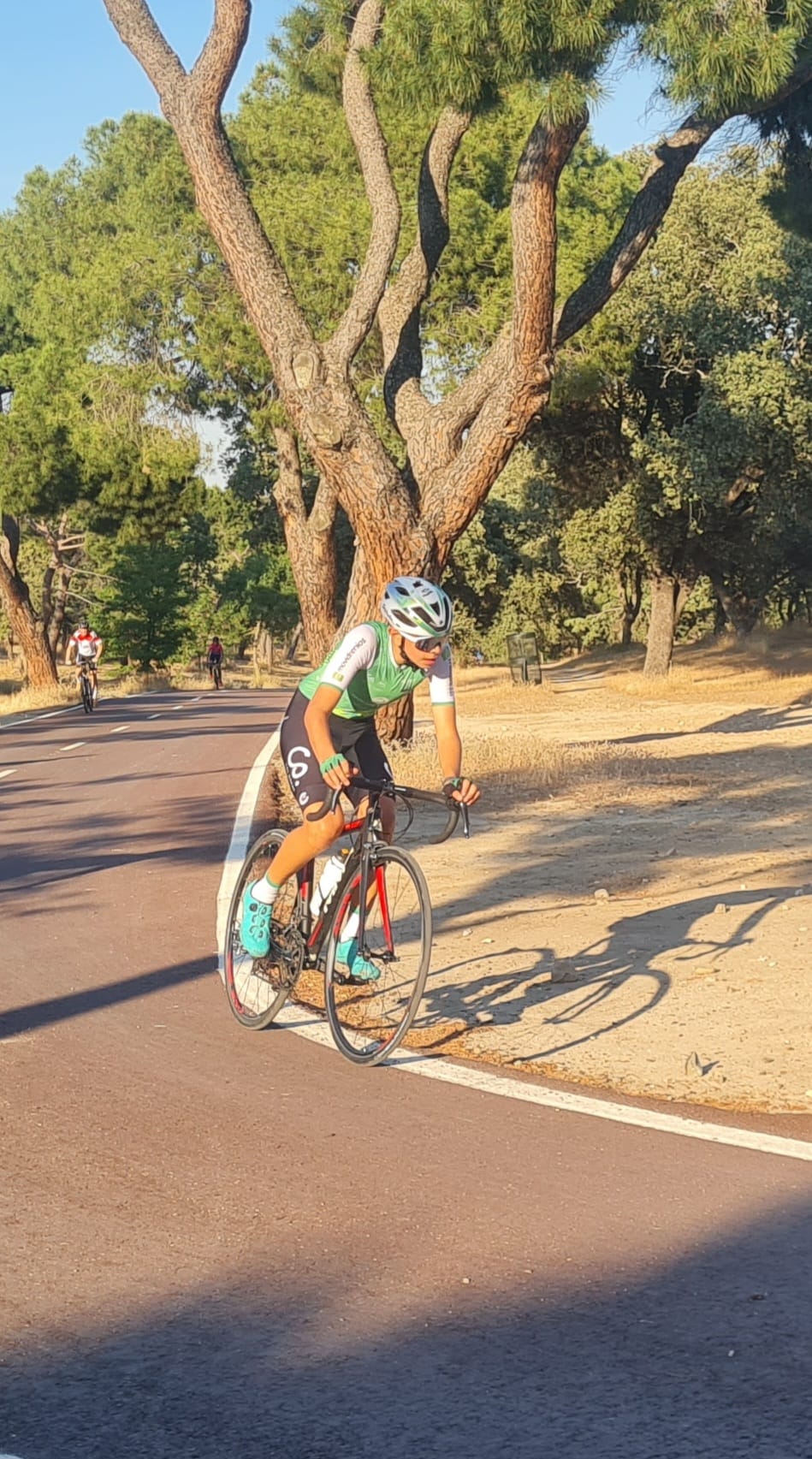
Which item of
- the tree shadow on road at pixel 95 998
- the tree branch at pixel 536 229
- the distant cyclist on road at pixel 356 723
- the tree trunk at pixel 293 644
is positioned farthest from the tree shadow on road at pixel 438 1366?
the tree trunk at pixel 293 644

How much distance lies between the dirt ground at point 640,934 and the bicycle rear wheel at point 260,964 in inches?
27.4

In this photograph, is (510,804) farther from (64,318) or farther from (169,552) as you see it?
(169,552)

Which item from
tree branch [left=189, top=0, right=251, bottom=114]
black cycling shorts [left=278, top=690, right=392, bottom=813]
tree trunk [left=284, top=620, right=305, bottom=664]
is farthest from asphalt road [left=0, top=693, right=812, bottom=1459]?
tree trunk [left=284, top=620, right=305, bottom=664]

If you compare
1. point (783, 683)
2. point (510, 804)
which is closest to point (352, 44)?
point (510, 804)

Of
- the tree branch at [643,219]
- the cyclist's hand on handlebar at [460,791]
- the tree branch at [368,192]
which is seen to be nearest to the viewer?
the cyclist's hand on handlebar at [460,791]

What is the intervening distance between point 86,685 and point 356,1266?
34.2m

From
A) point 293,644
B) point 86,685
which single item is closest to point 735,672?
point 86,685

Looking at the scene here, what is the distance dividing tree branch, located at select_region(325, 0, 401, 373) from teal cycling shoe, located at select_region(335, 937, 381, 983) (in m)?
12.3

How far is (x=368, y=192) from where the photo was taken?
19859 mm

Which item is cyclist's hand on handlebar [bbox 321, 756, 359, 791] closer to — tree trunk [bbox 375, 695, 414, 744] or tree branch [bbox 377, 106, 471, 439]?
tree trunk [bbox 375, 695, 414, 744]

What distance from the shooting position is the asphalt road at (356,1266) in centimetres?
395

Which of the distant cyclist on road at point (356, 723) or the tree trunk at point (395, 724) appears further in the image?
the tree trunk at point (395, 724)

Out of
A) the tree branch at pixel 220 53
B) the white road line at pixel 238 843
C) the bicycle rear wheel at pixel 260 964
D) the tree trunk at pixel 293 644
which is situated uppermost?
the tree branch at pixel 220 53

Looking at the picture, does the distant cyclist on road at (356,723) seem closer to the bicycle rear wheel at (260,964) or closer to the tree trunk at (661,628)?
the bicycle rear wheel at (260,964)
